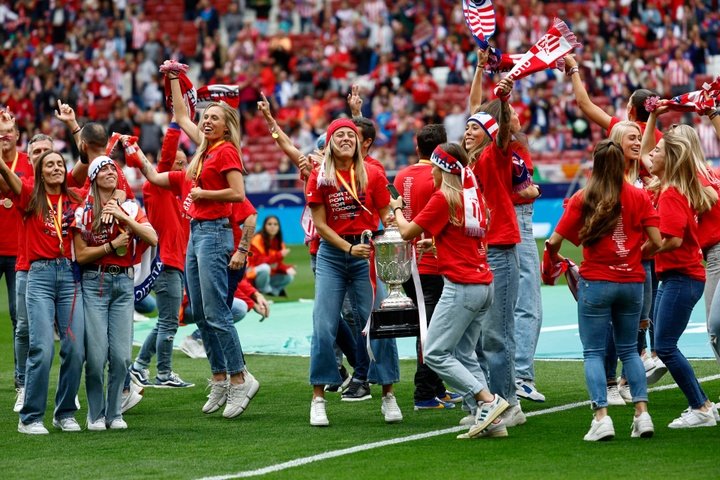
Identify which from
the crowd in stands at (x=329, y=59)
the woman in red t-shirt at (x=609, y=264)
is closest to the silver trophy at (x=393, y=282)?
the woman in red t-shirt at (x=609, y=264)

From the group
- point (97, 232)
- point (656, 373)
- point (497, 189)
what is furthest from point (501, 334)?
point (97, 232)

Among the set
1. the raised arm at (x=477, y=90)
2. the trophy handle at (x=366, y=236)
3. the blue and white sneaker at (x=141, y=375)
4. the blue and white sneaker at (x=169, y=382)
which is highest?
the raised arm at (x=477, y=90)

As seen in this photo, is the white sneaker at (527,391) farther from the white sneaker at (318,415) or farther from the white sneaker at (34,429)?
the white sneaker at (34,429)

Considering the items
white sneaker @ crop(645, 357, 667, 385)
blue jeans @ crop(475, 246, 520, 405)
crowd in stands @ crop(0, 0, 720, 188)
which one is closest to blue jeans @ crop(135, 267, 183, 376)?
blue jeans @ crop(475, 246, 520, 405)

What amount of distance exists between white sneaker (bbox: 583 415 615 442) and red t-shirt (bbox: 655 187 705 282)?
3.79ft

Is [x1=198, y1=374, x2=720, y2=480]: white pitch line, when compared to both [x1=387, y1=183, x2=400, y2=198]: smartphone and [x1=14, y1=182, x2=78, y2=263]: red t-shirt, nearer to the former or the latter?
[x1=387, y1=183, x2=400, y2=198]: smartphone

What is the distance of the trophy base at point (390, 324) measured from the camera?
8.93 meters

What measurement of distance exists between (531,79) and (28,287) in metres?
21.5

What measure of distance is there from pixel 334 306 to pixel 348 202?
0.73 metres

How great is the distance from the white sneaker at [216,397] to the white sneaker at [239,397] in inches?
8.8

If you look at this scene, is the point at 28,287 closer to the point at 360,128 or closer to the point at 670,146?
the point at 360,128

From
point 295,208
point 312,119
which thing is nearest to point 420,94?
point 312,119

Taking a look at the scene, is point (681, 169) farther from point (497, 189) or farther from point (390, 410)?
point (390, 410)

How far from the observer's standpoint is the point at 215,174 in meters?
9.44
